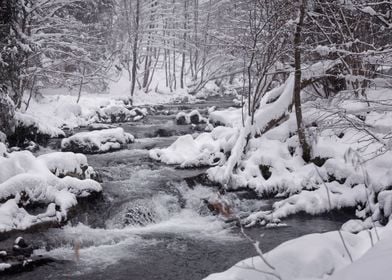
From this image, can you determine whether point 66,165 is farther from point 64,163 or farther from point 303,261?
point 303,261

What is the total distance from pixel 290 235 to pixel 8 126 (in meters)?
9.64

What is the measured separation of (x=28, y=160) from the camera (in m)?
8.67

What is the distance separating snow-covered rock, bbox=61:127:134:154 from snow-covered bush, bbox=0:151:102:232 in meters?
4.24

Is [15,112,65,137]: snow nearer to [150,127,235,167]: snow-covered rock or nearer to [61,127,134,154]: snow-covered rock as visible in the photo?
[61,127,134,154]: snow-covered rock

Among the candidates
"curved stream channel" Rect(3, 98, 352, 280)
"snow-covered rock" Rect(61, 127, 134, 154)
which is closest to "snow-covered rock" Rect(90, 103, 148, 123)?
"snow-covered rock" Rect(61, 127, 134, 154)

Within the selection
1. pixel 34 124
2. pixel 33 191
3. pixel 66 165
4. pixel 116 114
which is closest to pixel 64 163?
pixel 66 165

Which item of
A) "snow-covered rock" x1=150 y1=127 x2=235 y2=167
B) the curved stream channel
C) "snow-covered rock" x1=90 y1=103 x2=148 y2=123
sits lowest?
the curved stream channel

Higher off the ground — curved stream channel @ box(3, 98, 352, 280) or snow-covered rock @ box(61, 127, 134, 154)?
snow-covered rock @ box(61, 127, 134, 154)

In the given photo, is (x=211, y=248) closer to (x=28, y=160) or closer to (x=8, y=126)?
(x=28, y=160)

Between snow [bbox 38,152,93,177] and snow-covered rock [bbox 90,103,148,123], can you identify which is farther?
snow-covered rock [bbox 90,103,148,123]

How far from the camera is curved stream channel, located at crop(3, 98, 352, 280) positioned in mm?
6422

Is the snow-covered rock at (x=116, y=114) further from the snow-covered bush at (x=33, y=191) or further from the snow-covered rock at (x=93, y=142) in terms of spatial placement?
the snow-covered bush at (x=33, y=191)

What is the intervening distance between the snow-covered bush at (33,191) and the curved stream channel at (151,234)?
295mm

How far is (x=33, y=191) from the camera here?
7.80 meters
